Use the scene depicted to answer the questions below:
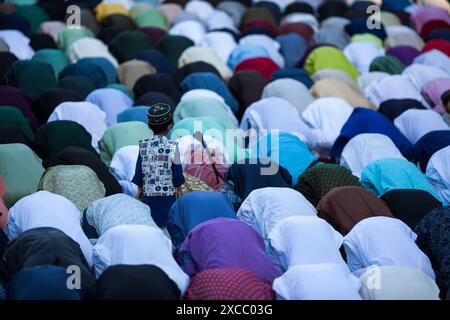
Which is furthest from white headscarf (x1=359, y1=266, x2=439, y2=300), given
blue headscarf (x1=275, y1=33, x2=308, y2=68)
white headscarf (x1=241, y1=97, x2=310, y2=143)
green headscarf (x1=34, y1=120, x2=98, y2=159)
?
blue headscarf (x1=275, y1=33, x2=308, y2=68)

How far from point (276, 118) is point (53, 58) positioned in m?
2.48

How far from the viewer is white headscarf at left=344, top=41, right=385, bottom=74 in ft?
30.5

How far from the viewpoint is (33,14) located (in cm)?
1013

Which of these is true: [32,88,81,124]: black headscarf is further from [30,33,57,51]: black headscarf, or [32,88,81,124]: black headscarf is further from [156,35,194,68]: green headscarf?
[156,35,194,68]: green headscarf

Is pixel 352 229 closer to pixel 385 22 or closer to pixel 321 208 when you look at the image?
pixel 321 208

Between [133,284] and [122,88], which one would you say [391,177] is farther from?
[122,88]

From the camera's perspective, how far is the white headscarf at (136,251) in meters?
4.58

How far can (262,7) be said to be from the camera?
35.5ft

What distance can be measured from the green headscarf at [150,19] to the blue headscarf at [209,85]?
7.52 feet

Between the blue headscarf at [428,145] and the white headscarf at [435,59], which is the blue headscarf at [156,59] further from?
the blue headscarf at [428,145]

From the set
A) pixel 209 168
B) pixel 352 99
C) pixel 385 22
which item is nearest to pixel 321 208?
pixel 209 168

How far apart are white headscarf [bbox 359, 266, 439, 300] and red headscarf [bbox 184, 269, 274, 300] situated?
1.48 feet

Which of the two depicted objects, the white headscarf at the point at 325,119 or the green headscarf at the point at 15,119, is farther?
the white headscarf at the point at 325,119

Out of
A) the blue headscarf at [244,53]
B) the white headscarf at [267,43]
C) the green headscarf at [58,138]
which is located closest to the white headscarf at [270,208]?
the green headscarf at [58,138]
